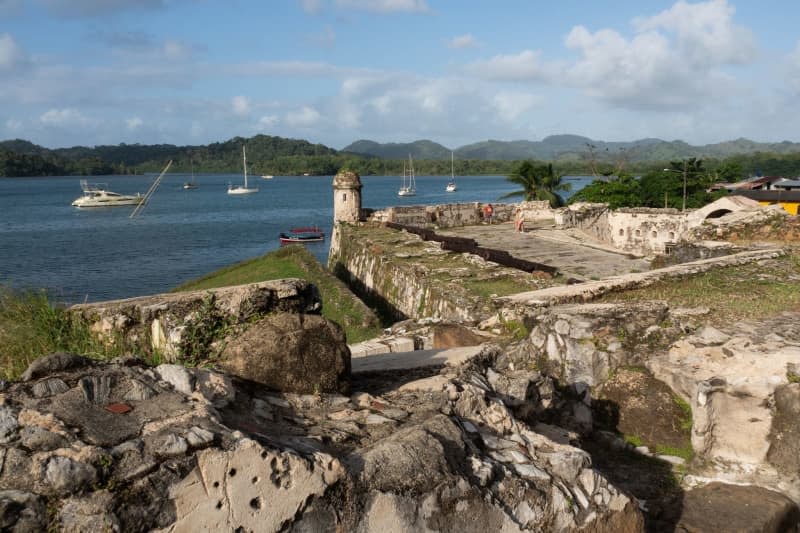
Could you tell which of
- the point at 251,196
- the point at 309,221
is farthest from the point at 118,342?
the point at 251,196

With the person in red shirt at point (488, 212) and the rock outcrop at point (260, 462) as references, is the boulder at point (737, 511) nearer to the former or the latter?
the rock outcrop at point (260, 462)

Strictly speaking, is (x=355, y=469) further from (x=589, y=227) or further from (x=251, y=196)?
(x=251, y=196)

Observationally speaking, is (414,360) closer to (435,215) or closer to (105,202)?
(435,215)

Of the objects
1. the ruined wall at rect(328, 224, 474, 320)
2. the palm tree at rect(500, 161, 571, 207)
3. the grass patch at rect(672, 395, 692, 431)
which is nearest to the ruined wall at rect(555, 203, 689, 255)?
the ruined wall at rect(328, 224, 474, 320)

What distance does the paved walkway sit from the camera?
14.1 meters

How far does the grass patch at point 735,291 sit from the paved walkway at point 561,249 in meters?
4.17

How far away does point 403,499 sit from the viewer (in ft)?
9.50

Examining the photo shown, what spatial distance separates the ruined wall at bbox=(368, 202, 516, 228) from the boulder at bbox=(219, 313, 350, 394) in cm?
1913

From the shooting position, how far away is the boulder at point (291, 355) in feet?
12.6

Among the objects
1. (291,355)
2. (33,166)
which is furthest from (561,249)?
(33,166)

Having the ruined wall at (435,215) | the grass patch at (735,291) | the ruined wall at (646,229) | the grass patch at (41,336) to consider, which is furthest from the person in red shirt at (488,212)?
the grass patch at (41,336)

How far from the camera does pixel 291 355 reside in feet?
12.9

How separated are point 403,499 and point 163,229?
5927 cm

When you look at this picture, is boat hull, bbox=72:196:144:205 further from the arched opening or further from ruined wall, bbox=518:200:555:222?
the arched opening
